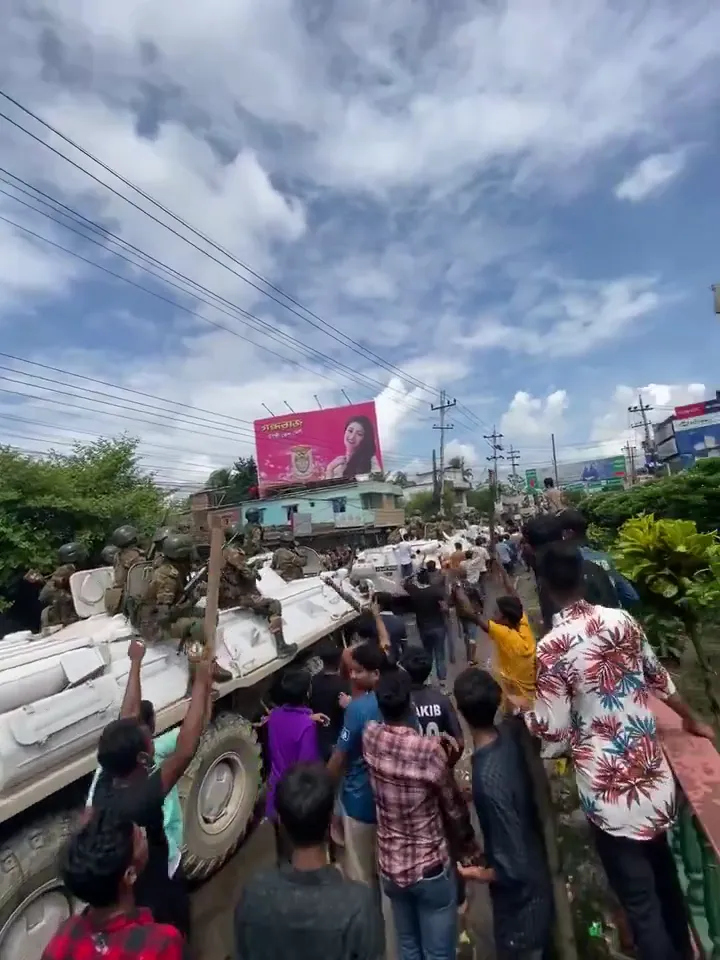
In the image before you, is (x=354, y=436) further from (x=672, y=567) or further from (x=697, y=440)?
(x=672, y=567)

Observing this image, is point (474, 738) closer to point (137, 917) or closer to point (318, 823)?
point (318, 823)

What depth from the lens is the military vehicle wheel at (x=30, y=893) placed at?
3.02m

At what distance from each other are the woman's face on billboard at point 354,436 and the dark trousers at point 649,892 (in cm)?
4135

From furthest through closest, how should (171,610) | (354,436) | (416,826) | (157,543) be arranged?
1. (354,436)
2. (157,543)
3. (171,610)
4. (416,826)

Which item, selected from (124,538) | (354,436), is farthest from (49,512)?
(354,436)

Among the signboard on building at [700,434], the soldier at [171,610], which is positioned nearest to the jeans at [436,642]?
the soldier at [171,610]

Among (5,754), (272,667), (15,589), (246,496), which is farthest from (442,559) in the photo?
(246,496)

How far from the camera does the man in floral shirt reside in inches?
91.0

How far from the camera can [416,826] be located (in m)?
2.65

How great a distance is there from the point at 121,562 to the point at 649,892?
4.81m

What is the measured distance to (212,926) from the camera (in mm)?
3920

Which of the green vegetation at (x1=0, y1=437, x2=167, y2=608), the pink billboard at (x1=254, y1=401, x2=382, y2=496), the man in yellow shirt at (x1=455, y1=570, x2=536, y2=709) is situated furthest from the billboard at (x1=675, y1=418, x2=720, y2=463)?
the man in yellow shirt at (x1=455, y1=570, x2=536, y2=709)

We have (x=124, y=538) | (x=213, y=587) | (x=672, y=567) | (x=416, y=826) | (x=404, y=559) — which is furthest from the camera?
(x=404, y=559)

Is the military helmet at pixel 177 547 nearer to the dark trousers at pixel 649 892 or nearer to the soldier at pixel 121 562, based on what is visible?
the soldier at pixel 121 562
